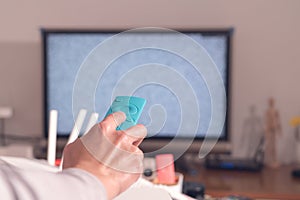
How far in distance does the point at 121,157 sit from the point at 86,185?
0.19 feet

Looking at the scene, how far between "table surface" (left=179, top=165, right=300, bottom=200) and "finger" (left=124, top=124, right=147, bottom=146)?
94cm

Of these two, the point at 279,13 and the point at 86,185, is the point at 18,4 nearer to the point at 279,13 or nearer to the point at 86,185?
the point at 279,13

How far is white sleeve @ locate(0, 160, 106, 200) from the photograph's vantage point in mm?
333

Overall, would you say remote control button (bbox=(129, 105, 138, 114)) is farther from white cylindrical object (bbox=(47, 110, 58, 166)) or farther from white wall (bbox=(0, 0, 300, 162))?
white wall (bbox=(0, 0, 300, 162))

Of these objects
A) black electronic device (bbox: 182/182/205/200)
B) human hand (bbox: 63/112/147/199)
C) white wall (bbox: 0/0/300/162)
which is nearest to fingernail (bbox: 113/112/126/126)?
human hand (bbox: 63/112/147/199)

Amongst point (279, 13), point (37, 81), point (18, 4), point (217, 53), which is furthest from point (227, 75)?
point (18, 4)

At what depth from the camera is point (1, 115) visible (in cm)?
168

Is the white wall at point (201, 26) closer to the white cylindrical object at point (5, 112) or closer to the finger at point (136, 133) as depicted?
the white cylindrical object at point (5, 112)

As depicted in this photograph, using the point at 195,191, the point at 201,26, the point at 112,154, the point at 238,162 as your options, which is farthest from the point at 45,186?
the point at 201,26

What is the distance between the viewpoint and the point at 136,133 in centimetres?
41

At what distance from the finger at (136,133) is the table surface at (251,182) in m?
0.94

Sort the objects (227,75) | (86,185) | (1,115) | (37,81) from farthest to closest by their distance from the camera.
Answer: (37,81) < (1,115) < (227,75) < (86,185)

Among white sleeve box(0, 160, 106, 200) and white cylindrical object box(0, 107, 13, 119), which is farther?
white cylindrical object box(0, 107, 13, 119)

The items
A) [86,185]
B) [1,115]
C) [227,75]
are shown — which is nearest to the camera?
[86,185]
